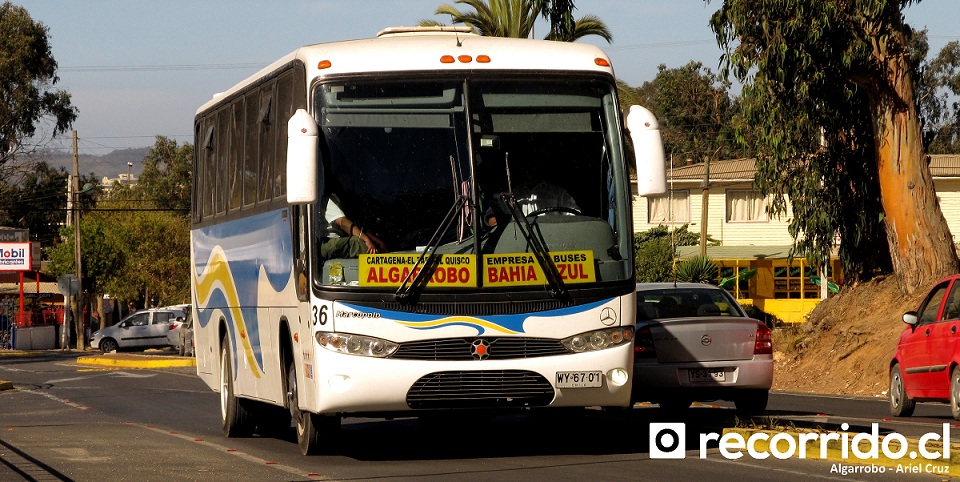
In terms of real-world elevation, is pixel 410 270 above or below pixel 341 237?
below

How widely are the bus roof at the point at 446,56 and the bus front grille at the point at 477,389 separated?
2.48 metres

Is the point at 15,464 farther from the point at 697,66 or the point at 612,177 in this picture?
the point at 697,66

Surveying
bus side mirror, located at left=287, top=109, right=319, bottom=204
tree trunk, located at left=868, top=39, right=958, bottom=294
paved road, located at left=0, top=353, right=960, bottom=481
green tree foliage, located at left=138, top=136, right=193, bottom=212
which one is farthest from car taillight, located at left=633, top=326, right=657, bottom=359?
green tree foliage, located at left=138, top=136, right=193, bottom=212

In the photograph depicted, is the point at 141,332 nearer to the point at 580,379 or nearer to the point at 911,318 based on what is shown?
the point at 911,318

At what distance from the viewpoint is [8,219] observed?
7900 cm

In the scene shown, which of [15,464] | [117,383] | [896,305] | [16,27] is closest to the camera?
[15,464]

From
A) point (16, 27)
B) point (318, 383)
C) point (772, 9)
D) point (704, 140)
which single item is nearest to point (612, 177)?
point (318, 383)

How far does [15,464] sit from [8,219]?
7045 cm

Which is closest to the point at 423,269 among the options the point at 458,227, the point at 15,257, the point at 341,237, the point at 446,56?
the point at 458,227

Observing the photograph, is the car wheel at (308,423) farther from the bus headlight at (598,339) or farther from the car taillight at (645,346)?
the car taillight at (645,346)

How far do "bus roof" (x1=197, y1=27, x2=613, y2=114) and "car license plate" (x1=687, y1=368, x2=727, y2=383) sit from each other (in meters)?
3.91

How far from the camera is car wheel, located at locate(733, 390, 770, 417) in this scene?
15.3 meters

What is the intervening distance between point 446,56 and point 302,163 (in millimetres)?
1673

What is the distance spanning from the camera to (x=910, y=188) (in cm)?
2595
